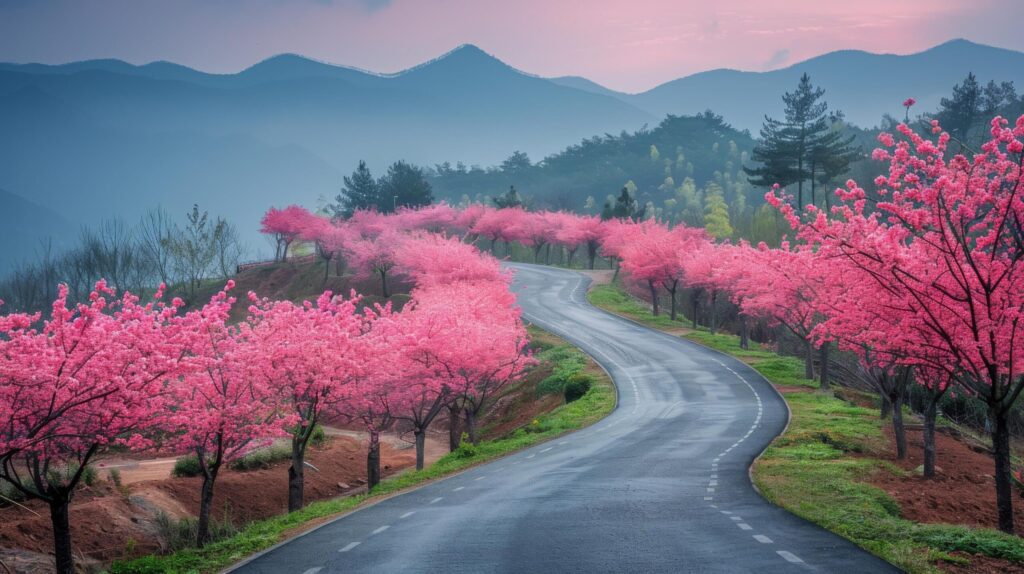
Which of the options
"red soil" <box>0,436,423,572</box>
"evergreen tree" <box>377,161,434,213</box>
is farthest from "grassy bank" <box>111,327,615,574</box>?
"evergreen tree" <box>377,161,434,213</box>

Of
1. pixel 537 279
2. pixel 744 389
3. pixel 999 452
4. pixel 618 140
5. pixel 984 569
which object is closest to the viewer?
pixel 984 569

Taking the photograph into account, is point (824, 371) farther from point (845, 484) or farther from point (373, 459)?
point (373, 459)

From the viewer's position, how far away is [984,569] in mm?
10812

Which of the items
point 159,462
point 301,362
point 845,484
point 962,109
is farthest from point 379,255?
point 962,109

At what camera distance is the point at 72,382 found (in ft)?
49.7

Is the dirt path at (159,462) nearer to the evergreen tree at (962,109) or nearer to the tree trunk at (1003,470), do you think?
the tree trunk at (1003,470)

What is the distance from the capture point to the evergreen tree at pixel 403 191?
357 ft

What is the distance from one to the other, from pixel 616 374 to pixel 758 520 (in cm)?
3095

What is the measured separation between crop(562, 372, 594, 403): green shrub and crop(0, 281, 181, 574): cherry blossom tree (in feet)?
86.8

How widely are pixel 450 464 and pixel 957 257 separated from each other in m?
18.6

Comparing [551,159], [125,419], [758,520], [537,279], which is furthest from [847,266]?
[551,159]

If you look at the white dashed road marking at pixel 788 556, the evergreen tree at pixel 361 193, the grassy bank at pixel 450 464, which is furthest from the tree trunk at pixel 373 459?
the evergreen tree at pixel 361 193

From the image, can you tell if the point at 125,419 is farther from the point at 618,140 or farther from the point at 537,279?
the point at 618,140

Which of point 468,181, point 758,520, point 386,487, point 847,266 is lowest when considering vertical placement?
point 386,487
